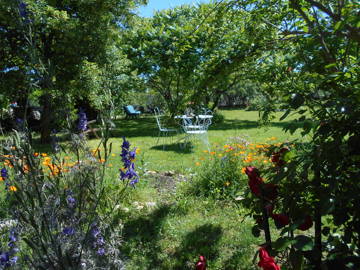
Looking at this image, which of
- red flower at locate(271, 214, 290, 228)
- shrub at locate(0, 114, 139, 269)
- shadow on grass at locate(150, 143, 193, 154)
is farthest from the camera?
shadow on grass at locate(150, 143, 193, 154)

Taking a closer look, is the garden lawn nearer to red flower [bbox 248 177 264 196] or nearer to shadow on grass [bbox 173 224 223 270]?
shadow on grass [bbox 173 224 223 270]

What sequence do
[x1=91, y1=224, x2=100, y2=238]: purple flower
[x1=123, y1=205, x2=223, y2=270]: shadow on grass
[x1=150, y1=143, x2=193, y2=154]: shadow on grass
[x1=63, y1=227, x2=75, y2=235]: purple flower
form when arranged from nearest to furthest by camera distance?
[x1=63, y1=227, x2=75, y2=235]: purple flower → [x1=91, y1=224, x2=100, y2=238]: purple flower → [x1=123, y1=205, x2=223, y2=270]: shadow on grass → [x1=150, y1=143, x2=193, y2=154]: shadow on grass

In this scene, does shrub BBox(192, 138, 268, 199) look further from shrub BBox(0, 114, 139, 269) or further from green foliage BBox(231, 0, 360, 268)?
green foliage BBox(231, 0, 360, 268)

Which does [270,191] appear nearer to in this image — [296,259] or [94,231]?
[296,259]

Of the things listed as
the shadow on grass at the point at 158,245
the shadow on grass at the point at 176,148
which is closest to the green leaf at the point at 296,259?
the shadow on grass at the point at 158,245

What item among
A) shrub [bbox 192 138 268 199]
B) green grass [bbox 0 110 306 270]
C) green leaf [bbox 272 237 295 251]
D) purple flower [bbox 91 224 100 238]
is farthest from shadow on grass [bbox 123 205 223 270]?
green leaf [bbox 272 237 295 251]

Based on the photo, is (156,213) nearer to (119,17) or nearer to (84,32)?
(84,32)

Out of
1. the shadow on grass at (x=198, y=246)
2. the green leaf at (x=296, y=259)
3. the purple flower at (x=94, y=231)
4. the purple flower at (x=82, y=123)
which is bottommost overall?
the shadow on grass at (x=198, y=246)

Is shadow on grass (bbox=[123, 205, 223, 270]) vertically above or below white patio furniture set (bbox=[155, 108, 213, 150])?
below

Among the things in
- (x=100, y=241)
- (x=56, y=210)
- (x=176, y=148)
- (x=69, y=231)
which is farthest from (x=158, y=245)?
(x=176, y=148)

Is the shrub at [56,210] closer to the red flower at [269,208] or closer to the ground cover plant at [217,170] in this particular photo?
the ground cover plant at [217,170]

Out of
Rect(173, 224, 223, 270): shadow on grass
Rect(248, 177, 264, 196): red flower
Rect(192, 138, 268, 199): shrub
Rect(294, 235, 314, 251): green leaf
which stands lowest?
Rect(173, 224, 223, 270): shadow on grass

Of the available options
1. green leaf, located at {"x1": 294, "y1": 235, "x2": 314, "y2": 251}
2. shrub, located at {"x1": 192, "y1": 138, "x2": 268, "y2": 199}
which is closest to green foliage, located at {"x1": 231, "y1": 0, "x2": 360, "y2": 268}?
green leaf, located at {"x1": 294, "y1": 235, "x2": 314, "y2": 251}

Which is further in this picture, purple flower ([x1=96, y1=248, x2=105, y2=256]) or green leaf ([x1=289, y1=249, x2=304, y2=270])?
purple flower ([x1=96, y1=248, x2=105, y2=256])
